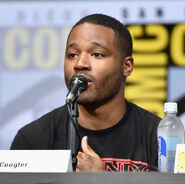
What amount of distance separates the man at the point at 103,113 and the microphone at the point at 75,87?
15 centimetres

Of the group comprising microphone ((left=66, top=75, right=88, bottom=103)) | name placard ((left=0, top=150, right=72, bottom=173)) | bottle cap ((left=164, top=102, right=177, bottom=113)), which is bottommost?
name placard ((left=0, top=150, right=72, bottom=173))

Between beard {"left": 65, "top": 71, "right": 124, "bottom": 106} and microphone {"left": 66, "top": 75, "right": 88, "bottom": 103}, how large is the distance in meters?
0.16

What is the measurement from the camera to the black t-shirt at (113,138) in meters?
1.46

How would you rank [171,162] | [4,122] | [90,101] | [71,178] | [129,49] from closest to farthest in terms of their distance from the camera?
[71,178], [171,162], [90,101], [129,49], [4,122]

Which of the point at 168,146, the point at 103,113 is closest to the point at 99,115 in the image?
the point at 103,113

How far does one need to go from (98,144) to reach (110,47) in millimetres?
355

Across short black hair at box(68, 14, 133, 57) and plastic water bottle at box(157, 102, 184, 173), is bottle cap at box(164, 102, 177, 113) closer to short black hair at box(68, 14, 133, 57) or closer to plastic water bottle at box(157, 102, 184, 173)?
plastic water bottle at box(157, 102, 184, 173)

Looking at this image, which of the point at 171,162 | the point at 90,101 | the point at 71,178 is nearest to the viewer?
the point at 71,178

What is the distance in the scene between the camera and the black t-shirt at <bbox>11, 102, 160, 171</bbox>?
4.78 ft

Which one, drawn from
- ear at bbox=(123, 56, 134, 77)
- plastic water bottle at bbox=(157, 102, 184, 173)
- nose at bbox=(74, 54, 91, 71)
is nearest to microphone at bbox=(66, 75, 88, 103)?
nose at bbox=(74, 54, 91, 71)

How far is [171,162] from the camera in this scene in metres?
1.09

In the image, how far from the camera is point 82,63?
4.47ft
